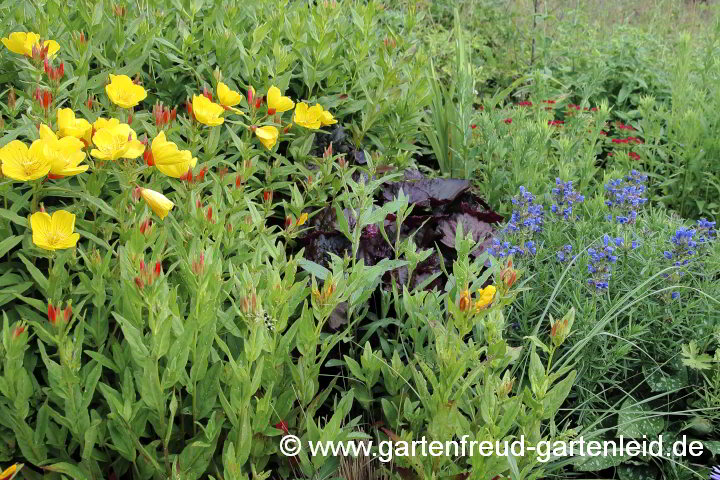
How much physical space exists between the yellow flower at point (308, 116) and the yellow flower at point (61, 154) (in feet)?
3.25

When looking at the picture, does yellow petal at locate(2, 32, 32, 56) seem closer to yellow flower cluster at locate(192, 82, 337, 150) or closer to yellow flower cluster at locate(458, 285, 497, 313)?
yellow flower cluster at locate(192, 82, 337, 150)

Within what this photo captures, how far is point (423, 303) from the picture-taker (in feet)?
7.07

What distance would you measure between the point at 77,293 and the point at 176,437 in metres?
0.43

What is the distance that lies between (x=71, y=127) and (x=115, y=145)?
0.16m

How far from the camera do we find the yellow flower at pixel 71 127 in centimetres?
175

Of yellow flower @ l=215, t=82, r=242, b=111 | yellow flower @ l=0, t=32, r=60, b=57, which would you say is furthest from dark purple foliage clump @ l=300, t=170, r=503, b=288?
yellow flower @ l=0, t=32, r=60, b=57

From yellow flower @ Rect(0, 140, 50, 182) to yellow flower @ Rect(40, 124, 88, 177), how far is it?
1cm

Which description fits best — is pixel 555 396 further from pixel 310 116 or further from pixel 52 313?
pixel 310 116

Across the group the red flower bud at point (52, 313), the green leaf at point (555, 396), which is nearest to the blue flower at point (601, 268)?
the green leaf at point (555, 396)

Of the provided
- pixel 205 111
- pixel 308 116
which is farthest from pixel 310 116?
pixel 205 111

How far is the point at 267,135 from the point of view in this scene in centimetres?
227

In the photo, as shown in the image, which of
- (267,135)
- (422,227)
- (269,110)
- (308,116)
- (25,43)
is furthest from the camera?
(422,227)

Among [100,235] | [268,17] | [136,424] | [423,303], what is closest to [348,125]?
[268,17]

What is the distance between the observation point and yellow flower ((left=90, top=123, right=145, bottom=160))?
1.67 m
